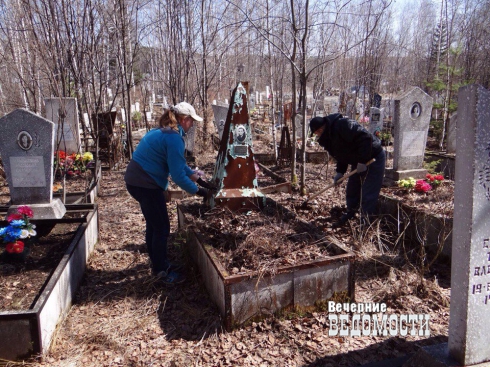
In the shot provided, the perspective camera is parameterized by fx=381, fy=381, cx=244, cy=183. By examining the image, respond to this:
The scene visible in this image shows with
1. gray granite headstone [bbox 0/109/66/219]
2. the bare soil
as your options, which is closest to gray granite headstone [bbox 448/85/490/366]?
the bare soil

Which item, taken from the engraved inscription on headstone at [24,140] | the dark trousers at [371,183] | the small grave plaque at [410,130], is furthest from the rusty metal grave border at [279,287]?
the small grave plaque at [410,130]

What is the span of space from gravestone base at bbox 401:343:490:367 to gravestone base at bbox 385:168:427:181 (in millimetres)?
5214

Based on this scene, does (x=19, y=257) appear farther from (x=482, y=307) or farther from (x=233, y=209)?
(x=482, y=307)

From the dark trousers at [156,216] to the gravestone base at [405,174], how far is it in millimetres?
5071


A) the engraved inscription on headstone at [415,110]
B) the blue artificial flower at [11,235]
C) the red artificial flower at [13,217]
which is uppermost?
the engraved inscription on headstone at [415,110]

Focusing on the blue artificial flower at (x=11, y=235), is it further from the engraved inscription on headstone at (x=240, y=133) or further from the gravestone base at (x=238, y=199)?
the engraved inscription on headstone at (x=240, y=133)

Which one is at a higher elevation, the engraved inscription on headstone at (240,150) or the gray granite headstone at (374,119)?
the gray granite headstone at (374,119)

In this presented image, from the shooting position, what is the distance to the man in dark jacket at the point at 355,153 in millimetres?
4805

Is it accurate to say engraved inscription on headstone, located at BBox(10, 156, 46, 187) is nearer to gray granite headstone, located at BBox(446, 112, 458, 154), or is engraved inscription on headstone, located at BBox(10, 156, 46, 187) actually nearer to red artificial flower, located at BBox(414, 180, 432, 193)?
red artificial flower, located at BBox(414, 180, 432, 193)

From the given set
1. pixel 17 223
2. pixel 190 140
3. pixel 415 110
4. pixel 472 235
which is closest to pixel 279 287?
pixel 472 235

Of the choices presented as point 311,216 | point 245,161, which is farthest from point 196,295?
point 311,216

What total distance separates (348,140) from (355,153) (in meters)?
0.30

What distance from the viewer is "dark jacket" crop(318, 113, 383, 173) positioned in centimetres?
480

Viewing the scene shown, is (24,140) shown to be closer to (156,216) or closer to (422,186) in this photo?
(156,216)
